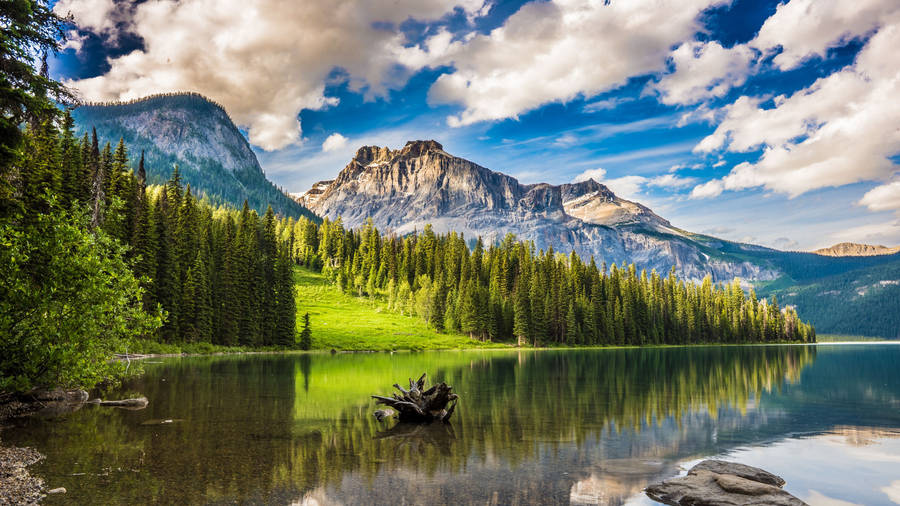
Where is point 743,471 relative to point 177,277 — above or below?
below

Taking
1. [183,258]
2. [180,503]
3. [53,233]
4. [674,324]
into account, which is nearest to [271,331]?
[183,258]

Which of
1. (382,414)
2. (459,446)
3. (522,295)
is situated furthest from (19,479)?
(522,295)

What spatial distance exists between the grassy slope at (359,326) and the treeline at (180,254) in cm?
1328

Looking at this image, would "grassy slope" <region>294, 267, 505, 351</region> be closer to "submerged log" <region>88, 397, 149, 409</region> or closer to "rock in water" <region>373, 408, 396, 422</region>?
"submerged log" <region>88, 397, 149, 409</region>

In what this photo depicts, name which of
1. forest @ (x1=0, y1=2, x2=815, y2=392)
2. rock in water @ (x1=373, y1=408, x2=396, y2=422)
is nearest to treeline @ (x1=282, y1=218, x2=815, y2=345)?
forest @ (x1=0, y1=2, x2=815, y2=392)

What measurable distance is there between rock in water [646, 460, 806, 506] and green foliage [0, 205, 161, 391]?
78.3ft

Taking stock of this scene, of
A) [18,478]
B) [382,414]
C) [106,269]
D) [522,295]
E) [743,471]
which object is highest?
[522,295]

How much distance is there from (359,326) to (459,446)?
10860 centimetres

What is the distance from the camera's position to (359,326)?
126750 millimetres

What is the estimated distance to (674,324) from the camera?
17612 centimetres

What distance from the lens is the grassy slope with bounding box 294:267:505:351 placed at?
361ft

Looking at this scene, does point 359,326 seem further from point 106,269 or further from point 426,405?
point 106,269

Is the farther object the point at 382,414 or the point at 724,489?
the point at 382,414

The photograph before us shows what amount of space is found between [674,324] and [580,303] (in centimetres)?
4587
